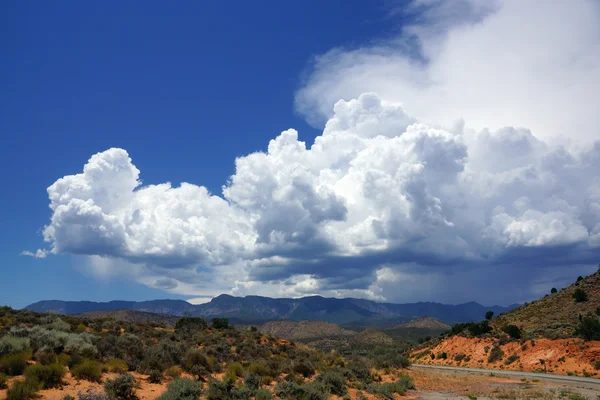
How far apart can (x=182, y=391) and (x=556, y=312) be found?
6923cm

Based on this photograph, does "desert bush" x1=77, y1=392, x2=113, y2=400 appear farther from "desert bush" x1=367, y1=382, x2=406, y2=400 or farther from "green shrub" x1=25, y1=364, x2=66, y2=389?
"desert bush" x1=367, y1=382, x2=406, y2=400

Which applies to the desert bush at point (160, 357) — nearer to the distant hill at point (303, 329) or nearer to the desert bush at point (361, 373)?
the desert bush at point (361, 373)

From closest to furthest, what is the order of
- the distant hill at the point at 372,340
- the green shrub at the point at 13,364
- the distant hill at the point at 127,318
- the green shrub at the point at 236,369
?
the green shrub at the point at 13,364 → the green shrub at the point at 236,369 → the distant hill at the point at 127,318 → the distant hill at the point at 372,340

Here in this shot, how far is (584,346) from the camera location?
42.6 m

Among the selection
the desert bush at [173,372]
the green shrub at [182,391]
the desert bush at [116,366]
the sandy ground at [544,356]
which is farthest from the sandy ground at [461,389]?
the sandy ground at [544,356]

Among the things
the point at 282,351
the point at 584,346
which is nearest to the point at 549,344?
the point at 584,346

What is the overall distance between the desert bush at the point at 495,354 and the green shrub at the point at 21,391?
52490 millimetres

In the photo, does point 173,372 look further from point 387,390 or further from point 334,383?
point 387,390

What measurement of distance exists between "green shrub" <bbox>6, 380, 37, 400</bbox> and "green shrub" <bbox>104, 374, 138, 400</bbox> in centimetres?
253

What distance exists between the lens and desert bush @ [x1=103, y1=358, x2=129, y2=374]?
19.0m

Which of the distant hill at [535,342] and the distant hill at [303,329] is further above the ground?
the distant hill at [535,342]

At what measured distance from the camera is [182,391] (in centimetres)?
1706

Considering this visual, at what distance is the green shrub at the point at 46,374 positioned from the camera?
15.5 meters

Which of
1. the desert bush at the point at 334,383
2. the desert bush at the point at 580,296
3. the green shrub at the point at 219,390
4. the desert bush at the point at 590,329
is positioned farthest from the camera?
the desert bush at the point at 580,296
